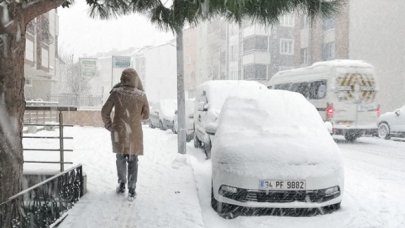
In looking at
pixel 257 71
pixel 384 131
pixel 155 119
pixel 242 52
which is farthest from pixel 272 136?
pixel 242 52

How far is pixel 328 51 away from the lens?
115 feet

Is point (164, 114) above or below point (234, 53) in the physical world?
below

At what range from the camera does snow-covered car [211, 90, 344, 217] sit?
5.73m

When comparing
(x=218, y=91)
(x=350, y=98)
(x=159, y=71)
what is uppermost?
(x=159, y=71)

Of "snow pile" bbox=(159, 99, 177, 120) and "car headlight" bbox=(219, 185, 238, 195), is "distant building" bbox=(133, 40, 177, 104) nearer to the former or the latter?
"snow pile" bbox=(159, 99, 177, 120)

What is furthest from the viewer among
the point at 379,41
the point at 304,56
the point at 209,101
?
the point at 304,56

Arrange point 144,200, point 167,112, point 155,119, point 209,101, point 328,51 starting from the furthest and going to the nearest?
point 328,51 → point 155,119 → point 167,112 → point 209,101 → point 144,200

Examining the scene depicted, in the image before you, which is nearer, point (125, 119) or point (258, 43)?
point (125, 119)

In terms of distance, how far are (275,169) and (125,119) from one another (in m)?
2.06

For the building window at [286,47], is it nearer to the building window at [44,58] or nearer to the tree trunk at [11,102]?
the building window at [44,58]

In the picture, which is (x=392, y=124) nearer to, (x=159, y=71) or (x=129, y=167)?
(x=129, y=167)

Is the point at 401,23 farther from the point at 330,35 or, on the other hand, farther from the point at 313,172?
the point at 313,172

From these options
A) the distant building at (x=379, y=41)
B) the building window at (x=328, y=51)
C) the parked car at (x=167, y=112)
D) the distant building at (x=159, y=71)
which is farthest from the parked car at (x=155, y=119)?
the distant building at (x=159, y=71)

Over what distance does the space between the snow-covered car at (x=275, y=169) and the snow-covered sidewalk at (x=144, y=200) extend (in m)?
0.51
